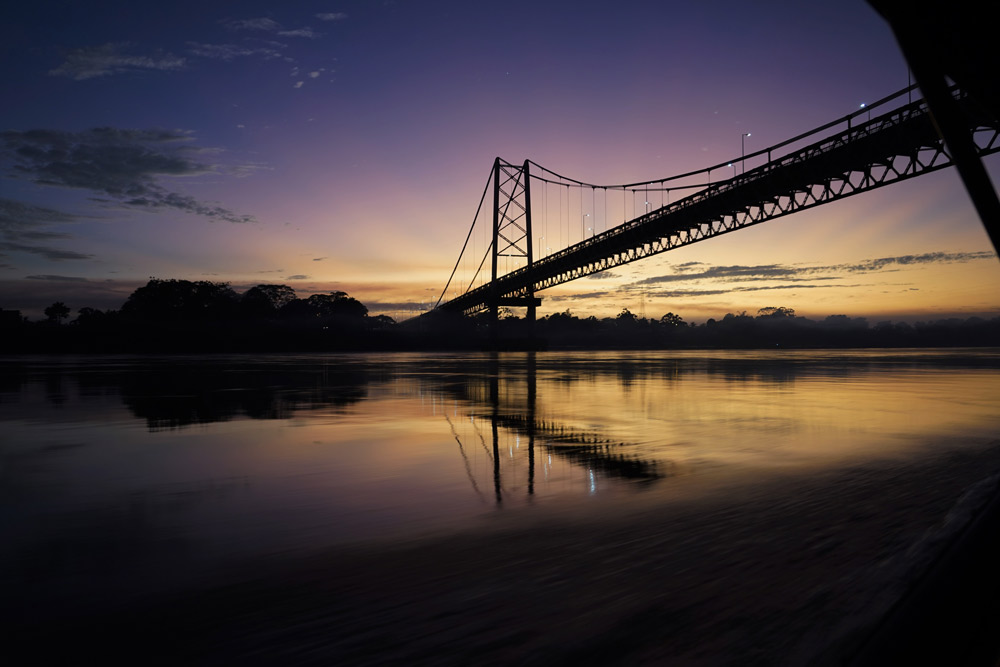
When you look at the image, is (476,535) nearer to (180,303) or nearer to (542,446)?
(542,446)

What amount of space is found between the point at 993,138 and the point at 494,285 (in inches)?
2438

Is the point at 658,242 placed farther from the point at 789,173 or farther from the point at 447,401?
the point at 447,401

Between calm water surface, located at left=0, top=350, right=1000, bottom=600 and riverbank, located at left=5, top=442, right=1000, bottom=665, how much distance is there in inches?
20.2

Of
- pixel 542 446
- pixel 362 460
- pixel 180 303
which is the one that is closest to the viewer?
pixel 362 460

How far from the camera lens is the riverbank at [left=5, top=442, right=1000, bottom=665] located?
2553 millimetres

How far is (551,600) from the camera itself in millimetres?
3023

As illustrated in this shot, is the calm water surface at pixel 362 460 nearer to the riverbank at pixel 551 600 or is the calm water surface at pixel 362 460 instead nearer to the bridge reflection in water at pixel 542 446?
the bridge reflection in water at pixel 542 446

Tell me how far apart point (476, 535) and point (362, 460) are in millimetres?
3264

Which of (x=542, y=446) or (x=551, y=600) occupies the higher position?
(x=551, y=600)

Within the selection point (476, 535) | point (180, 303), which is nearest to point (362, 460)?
point (476, 535)

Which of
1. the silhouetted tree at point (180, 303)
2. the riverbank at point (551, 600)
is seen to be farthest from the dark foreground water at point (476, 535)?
the silhouetted tree at point (180, 303)

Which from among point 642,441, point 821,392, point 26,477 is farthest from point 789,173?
point 26,477

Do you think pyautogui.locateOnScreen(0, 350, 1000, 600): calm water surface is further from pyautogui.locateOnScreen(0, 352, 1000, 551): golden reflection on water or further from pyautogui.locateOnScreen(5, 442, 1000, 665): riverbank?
pyautogui.locateOnScreen(5, 442, 1000, 665): riverbank

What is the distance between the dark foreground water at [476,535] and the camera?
2.72m
